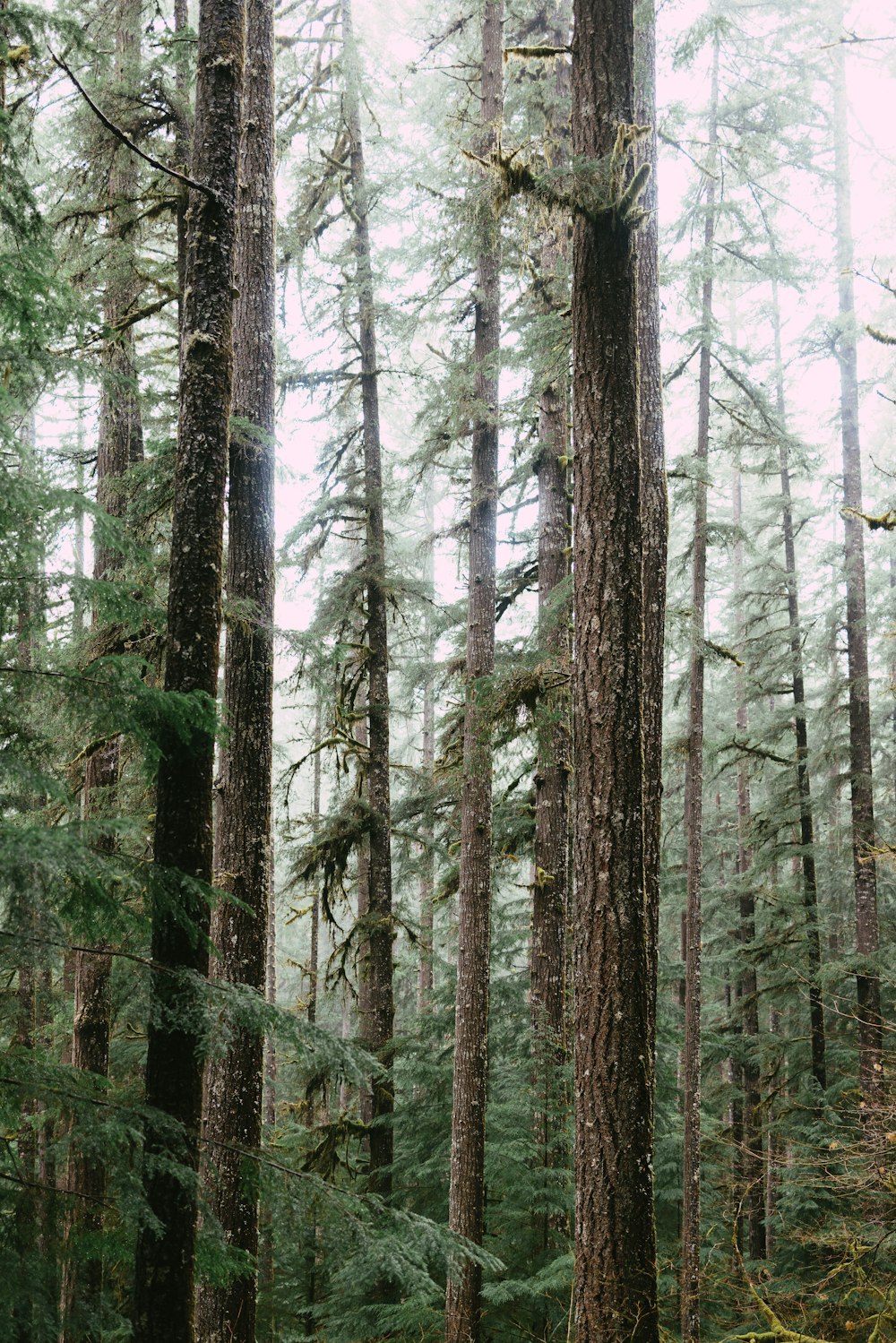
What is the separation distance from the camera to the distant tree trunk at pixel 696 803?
9375 millimetres

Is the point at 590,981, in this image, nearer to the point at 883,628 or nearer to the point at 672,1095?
the point at 672,1095

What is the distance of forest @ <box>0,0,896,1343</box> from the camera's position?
3.57 metres

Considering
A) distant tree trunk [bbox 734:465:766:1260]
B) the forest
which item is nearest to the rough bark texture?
the forest

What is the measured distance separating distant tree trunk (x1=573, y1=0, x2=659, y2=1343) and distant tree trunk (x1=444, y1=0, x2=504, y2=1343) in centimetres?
167

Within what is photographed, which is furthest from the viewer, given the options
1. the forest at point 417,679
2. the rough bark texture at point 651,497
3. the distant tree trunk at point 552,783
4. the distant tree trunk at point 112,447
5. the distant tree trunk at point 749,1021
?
the distant tree trunk at point 749,1021

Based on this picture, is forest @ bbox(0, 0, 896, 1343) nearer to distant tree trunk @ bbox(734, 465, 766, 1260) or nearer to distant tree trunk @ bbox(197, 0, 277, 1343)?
distant tree trunk @ bbox(197, 0, 277, 1343)

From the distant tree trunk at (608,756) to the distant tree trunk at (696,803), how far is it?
478 cm

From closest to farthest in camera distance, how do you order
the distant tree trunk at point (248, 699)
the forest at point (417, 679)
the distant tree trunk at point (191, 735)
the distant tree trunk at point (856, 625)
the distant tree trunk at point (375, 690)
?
the distant tree trunk at point (191, 735), the forest at point (417, 679), the distant tree trunk at point (248, 699), the distant tree trunk at point (375, 690), the distant tree trunk at point (856, 625)

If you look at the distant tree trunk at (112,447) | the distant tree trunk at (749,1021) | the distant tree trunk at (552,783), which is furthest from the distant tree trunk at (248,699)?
the distant tree trunk at (749,1021)

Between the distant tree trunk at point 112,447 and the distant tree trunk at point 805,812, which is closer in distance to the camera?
the distant tree trunk at point 112,447

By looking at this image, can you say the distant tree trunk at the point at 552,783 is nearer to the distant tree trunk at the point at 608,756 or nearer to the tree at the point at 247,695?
the tree at the point at 247,695

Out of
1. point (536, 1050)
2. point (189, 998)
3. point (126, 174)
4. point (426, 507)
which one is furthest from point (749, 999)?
point (426, 507)

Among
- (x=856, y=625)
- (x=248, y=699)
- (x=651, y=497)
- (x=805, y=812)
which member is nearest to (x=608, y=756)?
(x=651, y=497)

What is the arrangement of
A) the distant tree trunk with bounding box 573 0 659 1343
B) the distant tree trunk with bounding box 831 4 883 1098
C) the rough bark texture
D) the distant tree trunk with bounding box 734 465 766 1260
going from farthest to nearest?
the distant tree trunk with bounding box 734 465 766 1260
the distant tree trunk with bounding box 831 4 883 1098
the rough bark texture
the distant tree trunk with bounding box 573 0 659 1343
